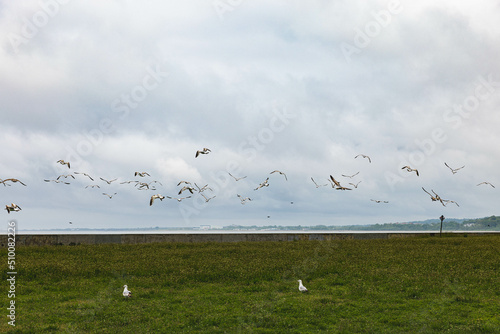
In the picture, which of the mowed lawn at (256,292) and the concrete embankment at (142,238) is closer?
the mowed lawn at (256,292)

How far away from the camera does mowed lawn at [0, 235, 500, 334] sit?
672 inches

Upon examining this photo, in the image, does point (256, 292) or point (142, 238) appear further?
point (142, 238)

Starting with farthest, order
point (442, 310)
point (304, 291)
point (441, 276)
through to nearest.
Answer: point (441, 276) → point (304, 291) → point (442, 310)

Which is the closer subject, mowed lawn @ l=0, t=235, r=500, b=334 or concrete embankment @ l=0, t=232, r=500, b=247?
mowed lawn @ l=0, t=235, r=500, b=334

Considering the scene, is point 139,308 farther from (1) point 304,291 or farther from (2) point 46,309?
(1) point 304,291

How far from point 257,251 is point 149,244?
35.8 ft

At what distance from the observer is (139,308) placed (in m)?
19.2

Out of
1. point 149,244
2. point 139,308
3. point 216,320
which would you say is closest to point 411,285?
point 216,320

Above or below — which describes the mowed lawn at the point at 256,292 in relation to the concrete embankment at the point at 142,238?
below

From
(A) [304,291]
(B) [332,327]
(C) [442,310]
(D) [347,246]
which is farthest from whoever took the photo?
(D) [347,246]

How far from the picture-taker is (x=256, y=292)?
22.1 metres

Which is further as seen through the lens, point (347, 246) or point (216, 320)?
point (347, 246)

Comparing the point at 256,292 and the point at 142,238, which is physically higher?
the point at 142,238

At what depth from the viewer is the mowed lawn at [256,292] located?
17062mm
